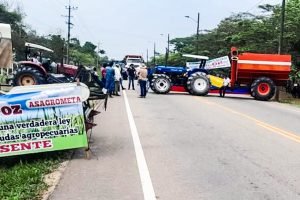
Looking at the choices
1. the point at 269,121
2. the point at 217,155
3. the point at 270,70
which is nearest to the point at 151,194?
the point at 217,155

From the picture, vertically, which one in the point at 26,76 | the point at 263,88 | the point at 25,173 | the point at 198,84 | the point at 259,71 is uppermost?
the point at 259,71

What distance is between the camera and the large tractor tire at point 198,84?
2850 centimetres

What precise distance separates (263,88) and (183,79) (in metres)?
4.36

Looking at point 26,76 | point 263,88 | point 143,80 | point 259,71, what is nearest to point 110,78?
point 143,80

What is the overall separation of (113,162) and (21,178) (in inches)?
74.2

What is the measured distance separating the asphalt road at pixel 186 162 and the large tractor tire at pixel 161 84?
1261 cm

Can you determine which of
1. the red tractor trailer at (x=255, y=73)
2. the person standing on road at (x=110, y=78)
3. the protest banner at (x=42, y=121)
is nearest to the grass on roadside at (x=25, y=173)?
the protest banner at (x=42, y=121)

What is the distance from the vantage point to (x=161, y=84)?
1140 inches

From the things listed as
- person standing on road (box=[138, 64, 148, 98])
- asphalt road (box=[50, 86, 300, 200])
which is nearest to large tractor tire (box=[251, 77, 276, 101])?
person standing on road (box=[138, 64, 148, 98])

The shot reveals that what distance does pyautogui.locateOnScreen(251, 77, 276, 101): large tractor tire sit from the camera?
93.8 feet

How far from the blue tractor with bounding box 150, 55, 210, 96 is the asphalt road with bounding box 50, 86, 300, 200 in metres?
12.4

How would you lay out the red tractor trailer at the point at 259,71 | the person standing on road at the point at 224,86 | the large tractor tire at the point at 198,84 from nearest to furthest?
the red tractor trailer at the point at 259,71
the large tractor tire at the point at 198,84
the person standing on road at the point at 224,86

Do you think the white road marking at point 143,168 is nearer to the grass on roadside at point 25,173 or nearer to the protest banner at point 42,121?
the protest banner at point 42,121

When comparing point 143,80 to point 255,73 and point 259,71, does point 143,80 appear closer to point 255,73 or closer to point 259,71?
point 255,73
